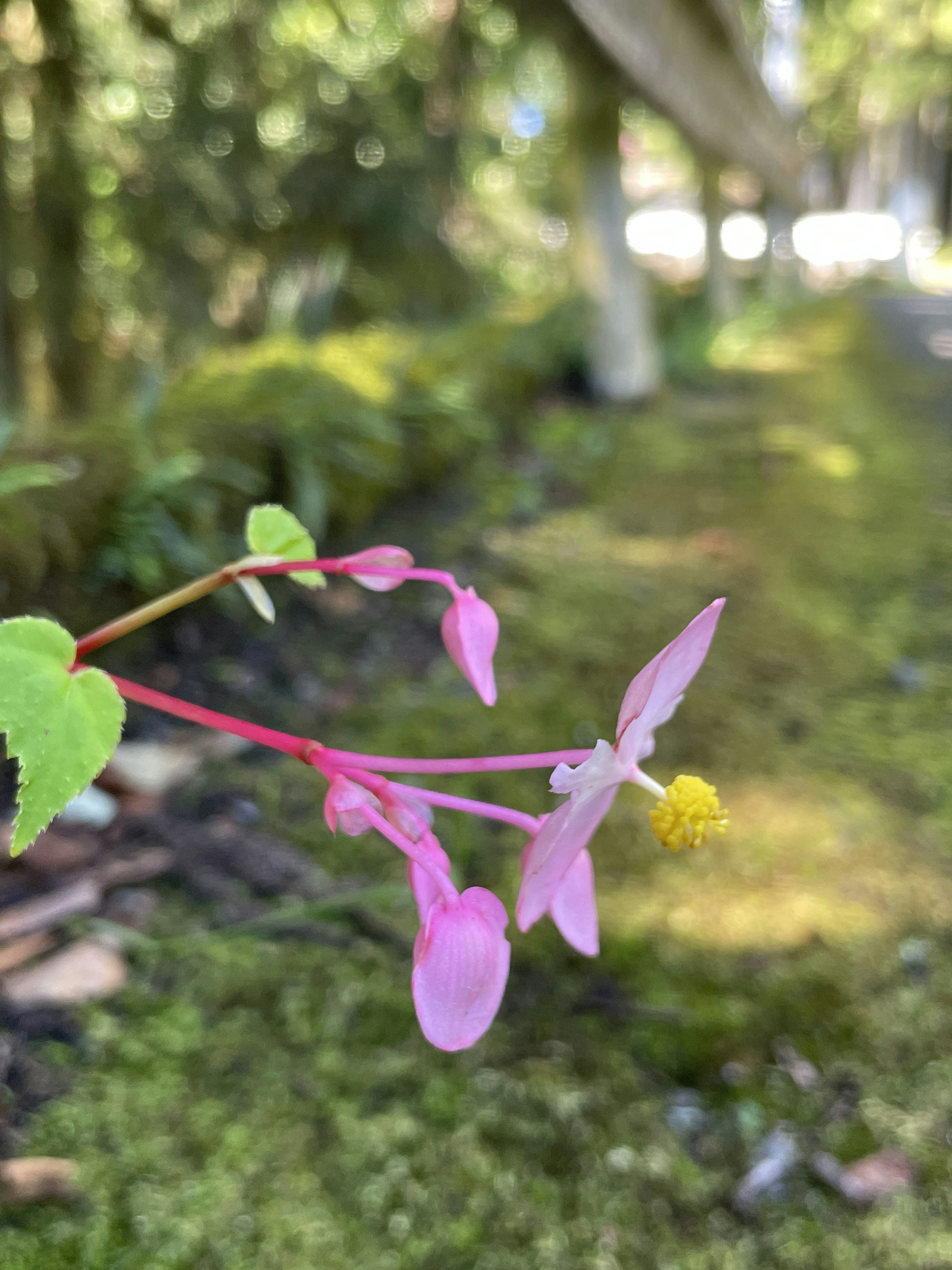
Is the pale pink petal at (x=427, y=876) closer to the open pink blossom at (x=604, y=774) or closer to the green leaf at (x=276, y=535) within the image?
the open pink blossom at (x=604, y=774)

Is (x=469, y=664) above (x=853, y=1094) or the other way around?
above

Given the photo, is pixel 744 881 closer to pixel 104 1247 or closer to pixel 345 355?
pixel 104 1247

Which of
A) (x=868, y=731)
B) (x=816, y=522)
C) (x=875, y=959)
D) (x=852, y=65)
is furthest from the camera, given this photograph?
(x=852, y=65)

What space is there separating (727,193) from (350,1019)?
10065mm

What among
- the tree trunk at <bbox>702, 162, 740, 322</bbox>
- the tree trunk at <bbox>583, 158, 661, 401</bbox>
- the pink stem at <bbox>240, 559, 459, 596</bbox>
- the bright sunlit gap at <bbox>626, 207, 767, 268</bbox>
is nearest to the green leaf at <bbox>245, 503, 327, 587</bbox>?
the pink stem at <bbox>240, 559, 459, 596</bbox>

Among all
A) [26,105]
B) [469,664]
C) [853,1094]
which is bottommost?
[853,1094]

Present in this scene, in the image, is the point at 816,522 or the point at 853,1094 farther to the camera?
the point at 816,522

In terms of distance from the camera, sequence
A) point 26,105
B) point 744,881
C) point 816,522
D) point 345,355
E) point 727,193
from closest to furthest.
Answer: point 744,881 → point 816,522 → point 345,355 → point 26,105 → point 727,193

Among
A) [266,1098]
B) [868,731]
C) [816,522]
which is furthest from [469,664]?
[816,522]

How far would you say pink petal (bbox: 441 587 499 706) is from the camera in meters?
0.42

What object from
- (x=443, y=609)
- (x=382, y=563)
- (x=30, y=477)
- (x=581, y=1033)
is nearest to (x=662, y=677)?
(x=382, y=563)

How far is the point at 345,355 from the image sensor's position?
7.21 ft

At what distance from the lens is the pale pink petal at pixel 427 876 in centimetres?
36

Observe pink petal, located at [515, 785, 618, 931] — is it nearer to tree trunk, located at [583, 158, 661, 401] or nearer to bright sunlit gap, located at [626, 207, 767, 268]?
tree trunk, located at [583, 158, 661, 401]
